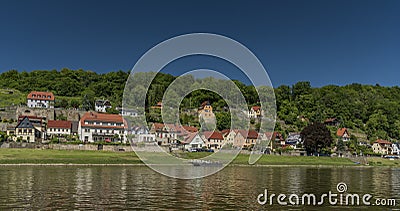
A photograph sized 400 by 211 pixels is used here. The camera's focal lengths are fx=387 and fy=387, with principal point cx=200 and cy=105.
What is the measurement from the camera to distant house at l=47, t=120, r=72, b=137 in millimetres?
97750

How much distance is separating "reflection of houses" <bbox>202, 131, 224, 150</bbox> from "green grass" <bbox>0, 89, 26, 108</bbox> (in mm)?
64465

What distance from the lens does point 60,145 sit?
75812 mm

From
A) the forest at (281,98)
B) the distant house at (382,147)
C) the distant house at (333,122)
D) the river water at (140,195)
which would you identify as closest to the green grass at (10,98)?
the forest at (281,98)

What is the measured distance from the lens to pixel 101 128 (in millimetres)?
101750

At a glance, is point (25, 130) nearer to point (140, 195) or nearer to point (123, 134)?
point (123, 134)

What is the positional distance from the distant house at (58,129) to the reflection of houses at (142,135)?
16490 mm

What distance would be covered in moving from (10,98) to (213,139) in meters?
78.2

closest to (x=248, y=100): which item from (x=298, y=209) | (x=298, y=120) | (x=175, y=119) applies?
(x=298, y=120)

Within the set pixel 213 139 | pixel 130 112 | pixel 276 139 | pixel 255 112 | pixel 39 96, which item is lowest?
pixel 276 139

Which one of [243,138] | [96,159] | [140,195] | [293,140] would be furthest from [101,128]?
[140,195]

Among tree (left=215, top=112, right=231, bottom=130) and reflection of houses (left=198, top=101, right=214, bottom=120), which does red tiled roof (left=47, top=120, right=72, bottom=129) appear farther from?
reflection of houses (left=198, top=101, right=214, bottom=120)

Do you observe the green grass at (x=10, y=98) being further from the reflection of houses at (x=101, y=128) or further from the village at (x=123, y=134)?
the reflection of houses at (x=101, y=128)

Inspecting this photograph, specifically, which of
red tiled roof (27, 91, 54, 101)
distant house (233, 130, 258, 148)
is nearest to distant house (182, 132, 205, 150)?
distant house (233, 130, 258, 148)

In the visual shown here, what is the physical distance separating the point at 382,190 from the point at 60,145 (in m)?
59.5
